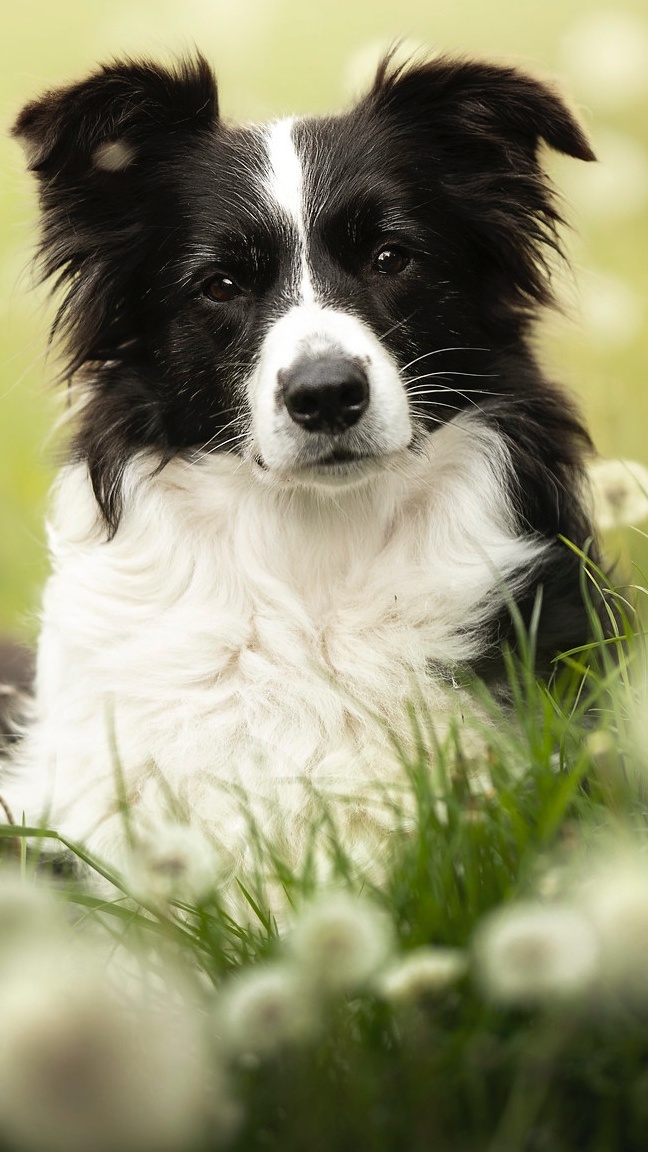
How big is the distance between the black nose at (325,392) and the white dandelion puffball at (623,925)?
1779 mm

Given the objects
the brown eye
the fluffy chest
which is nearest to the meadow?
the fluffy chest

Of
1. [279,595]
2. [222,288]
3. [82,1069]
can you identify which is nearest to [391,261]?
[222,288]

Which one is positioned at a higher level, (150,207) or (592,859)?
(150,207)

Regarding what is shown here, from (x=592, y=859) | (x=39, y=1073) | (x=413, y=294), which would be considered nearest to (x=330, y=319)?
(x=413, y=294)

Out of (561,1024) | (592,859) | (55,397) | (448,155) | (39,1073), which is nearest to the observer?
(39,1073)

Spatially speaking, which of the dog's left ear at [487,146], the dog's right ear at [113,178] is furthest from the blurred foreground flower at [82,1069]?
the dog's left ear at [487,146]

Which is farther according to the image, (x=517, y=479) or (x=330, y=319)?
(x=517, y=479)

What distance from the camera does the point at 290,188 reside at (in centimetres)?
338

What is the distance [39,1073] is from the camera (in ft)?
4.00

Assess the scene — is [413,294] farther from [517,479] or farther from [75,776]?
[75,776]

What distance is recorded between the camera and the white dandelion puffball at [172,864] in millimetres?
1812

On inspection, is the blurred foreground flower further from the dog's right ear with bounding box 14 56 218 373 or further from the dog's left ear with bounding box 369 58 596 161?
the dog's left ear with bounding box 369 58 596 161

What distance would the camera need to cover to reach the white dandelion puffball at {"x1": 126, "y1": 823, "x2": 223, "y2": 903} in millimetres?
1812

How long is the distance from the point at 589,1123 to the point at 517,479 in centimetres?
203
